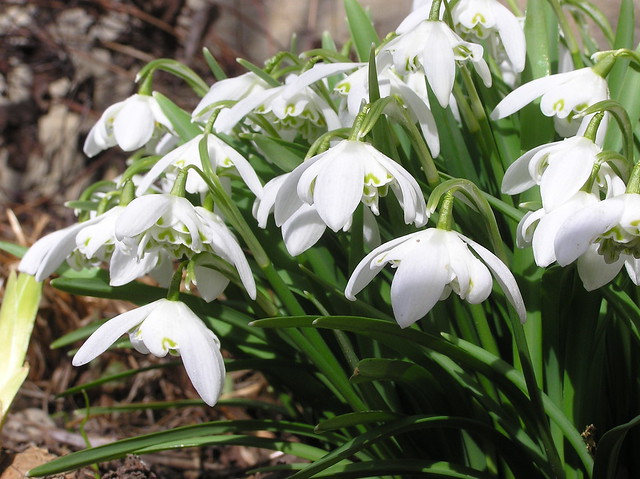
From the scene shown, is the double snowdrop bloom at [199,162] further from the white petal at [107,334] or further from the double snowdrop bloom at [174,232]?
the white petal at [107,334]

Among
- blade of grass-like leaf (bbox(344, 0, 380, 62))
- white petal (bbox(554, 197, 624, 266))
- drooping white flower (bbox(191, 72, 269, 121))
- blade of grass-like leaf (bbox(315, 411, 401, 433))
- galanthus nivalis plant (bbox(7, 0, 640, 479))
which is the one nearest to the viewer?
white petal (bbox(554, 197, 624, 266))

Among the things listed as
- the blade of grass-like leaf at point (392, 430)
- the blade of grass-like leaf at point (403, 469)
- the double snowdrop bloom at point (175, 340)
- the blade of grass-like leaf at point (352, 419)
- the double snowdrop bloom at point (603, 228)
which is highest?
the double snowdrop bloom at point (603, 228)

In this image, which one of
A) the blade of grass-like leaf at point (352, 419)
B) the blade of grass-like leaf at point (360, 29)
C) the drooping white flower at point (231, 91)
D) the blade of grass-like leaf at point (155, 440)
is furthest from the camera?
the blade of grass-like leaf at point (360, 29)

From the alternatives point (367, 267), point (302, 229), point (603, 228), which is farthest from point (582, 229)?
point (302, 229)

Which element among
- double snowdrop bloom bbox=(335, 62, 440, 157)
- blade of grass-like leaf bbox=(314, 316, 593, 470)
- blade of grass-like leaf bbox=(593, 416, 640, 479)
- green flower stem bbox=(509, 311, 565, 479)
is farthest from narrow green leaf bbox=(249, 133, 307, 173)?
blade of grass-like leaf bbox=(593, 416, 640, 479)

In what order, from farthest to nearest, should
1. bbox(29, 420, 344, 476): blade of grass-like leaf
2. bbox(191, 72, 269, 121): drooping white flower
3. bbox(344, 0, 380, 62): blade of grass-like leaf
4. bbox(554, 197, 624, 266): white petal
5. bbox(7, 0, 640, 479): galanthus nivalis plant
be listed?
bbox(344, 0, 380, 62): blade of grass-like leaf → bbox(191, 72, 269, 121): drooping white flower → bbox(29, 420, 344, 476): blade of grass-like leaf → bbox(7, 0, 640, 479): galanthus nivalis plant → bbox(554, 197, 624, 266): white petal

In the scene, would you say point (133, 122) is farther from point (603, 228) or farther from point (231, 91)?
point (603, 228)

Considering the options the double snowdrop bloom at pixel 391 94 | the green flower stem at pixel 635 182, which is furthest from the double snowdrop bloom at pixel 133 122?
the green flower stem at pixel 635 182

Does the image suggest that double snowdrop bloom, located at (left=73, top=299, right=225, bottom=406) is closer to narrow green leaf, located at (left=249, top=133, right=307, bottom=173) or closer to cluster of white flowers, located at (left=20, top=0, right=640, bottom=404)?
cluster of white flowers, located at (left=20, top=0, right=640, bottom=404)
